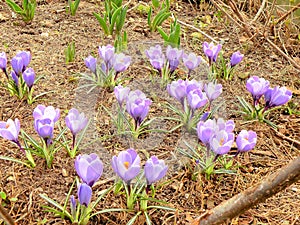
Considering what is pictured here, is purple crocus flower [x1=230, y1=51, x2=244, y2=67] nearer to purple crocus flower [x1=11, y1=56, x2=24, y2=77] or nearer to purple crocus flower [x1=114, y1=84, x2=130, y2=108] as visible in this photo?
purple crocus flower [x1=114, y1=84, x2=130, y2=108]

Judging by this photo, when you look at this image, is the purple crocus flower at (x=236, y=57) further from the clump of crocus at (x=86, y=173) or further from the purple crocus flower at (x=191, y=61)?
the clump of crocus at (x=86, y=173)

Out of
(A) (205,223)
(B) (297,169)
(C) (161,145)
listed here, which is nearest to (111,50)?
(C) (161,145)

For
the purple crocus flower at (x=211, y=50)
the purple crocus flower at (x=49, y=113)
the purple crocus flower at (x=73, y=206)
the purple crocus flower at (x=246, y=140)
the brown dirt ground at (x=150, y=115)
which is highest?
the purple crocus flower at (x=49, y=113)

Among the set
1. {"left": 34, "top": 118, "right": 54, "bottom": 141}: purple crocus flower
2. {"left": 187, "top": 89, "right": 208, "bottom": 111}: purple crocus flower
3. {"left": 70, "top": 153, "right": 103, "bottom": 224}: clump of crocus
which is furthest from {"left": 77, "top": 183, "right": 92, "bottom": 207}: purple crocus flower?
{"left": 187, "top": 89, "right": 208, "bottom": 111}: purple crocus flower

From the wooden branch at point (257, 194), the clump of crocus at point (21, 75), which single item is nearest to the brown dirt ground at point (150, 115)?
the clump of crocus at point (21, 75)

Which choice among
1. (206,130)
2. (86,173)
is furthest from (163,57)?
(86,173)
